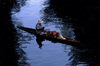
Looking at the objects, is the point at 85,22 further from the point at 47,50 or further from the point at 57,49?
the point at 47,50

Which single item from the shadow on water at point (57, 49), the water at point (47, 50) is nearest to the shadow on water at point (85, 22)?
the shadow on water at point (57, 49)

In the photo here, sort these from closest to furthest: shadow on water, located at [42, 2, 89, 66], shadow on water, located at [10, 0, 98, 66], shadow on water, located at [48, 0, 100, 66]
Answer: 1. shadow on water, located at [42, 2, 89, 66]
2. shadow on water, located at [10, 0, 98, 66]
3. shadow on water, located at [48, 0, 100, 66]

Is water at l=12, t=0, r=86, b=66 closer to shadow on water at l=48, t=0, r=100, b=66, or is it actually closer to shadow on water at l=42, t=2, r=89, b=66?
shadow on water at l=42, t=2, r=89, b=66

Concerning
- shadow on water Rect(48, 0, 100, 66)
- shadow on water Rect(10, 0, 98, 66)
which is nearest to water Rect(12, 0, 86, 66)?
shadow on water Rect(10, 0, 98, 66)

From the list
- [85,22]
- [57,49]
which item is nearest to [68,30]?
[85,22]

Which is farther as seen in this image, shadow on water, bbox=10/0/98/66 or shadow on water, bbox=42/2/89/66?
shadow on water, bbox=10/0/98/66

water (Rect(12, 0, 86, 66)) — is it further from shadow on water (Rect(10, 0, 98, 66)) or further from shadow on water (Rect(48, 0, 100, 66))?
shadow on water (Rect(48, 0, 100, 66))

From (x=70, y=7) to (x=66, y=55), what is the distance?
27.7 metres

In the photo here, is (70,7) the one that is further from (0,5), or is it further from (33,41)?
(33,41)

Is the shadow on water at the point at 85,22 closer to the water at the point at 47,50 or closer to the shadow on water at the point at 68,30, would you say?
the shadow on water at the point at 68,30

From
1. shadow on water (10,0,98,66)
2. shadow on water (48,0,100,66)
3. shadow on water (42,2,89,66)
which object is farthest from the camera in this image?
shadow on water (48,0,100,66)

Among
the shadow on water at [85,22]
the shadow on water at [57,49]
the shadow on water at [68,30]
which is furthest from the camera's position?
the shadow on water at [85,22]

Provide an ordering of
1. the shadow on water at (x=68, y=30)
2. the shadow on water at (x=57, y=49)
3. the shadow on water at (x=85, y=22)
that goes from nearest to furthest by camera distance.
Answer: the shadow on water at (x=68, y=30) → the shadow on water at (x=57, y=49) → the shadow on water at (x=85, y=22)

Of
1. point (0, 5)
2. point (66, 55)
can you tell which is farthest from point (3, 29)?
point (0, 5)
